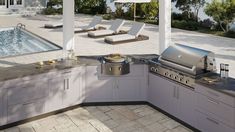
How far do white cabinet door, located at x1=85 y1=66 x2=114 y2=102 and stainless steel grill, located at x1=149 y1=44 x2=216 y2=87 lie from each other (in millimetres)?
1376

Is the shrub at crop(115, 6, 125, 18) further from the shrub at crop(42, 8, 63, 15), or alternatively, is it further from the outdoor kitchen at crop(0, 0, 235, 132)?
the outdoor kitchen at crop(0, 0, 235, 132)

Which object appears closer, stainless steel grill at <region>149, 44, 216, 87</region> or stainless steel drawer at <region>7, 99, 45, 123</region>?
stainless steel grill at <region>149, 44, 216, 87</region>

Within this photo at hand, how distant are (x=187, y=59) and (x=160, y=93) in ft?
4.07

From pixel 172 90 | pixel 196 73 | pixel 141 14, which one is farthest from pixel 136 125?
pixel 141 14

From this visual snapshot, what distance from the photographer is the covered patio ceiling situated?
8.85 meters

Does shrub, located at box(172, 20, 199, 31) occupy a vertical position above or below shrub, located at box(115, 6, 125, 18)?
below

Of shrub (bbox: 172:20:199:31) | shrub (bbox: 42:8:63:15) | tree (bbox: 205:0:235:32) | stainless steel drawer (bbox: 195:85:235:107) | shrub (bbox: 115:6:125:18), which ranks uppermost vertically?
shrub (bbox: 42:8:63:15)

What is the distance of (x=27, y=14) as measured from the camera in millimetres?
32562

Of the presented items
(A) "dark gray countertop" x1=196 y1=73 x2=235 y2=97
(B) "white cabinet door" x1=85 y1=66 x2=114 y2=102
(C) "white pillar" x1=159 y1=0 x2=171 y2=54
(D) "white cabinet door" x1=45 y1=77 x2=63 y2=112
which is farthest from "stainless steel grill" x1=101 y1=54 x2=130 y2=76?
(A) "dark gray countertop" x1=196 y1=73 x2=235 y2=97

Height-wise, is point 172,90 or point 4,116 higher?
point 172,90

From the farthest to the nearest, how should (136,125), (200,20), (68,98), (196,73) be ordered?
(200,20) → (68,98) → (136,125) → (196,73)

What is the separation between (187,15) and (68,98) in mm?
19951

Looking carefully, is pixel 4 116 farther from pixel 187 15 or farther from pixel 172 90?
pixel 187 15

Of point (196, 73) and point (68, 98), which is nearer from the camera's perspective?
point (196, 73)
